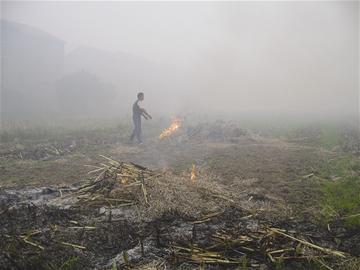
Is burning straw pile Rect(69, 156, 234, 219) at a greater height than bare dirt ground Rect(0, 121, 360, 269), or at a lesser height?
greater

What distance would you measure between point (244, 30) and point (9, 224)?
2157 inches

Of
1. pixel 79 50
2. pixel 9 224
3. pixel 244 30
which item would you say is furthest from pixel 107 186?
pixel 79 50

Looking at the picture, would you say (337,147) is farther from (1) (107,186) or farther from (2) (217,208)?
(1) (107,186)

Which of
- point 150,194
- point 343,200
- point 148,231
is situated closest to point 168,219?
point 148,231

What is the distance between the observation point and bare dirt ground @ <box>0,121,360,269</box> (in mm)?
6355

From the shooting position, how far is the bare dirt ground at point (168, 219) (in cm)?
636

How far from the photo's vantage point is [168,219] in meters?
7.83

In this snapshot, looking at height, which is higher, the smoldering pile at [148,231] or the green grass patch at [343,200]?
the green grass patch at [343,200]

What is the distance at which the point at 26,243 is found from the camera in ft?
22.2

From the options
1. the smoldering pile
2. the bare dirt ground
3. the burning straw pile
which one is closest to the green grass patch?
the bare dirt ground

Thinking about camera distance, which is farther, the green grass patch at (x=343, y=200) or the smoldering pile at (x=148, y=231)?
the green grass patch at (x=343, y=200)

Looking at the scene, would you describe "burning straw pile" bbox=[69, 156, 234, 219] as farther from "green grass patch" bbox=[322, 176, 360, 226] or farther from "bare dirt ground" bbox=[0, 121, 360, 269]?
"green grass patch" bbox=[322, 176, 360, 226]

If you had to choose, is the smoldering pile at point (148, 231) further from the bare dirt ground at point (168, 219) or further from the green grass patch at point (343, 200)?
the green grass patch at point (343, 200)

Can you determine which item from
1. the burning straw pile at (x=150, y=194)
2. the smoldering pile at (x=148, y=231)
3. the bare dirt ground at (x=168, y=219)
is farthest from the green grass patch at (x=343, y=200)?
the burning straw pile at (x=150, y=194)
